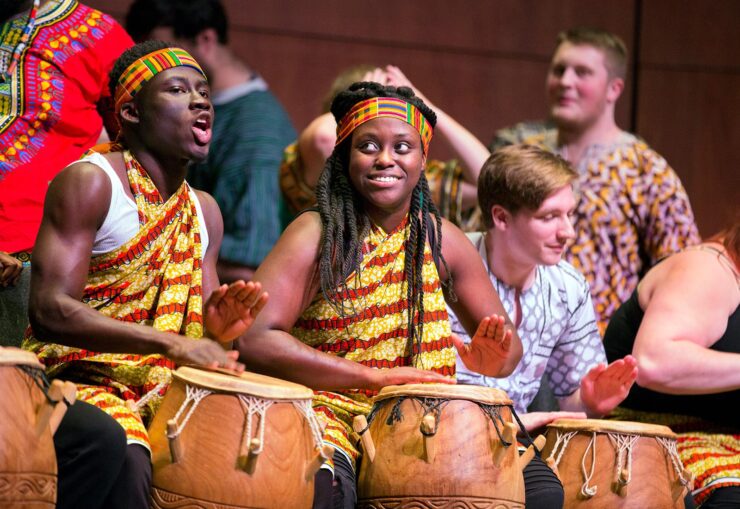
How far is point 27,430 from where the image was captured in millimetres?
2533

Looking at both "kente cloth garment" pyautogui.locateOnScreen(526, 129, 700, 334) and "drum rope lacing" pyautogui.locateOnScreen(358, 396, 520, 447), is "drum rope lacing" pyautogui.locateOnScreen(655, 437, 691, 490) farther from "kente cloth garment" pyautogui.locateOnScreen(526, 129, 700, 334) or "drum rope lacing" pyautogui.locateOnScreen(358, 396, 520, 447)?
"kente cloth garment" pyautogui.locateOnScreen(526, 129, 700, 334)

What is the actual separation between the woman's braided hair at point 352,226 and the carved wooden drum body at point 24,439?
0.98 meters

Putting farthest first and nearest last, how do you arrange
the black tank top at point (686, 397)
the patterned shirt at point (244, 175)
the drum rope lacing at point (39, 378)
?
the patterned shirt at point (244, 175) < the black tank top at point (686, 397) < the drum rope lacing at point (39, 378)

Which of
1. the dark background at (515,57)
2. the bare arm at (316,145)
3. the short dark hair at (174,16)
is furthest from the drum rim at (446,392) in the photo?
the dark background at (515,57)

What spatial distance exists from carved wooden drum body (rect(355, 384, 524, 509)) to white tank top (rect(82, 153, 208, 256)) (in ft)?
2.70

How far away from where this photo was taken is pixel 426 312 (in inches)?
139

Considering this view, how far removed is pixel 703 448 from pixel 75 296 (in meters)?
2.08

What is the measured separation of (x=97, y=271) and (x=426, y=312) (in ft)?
3.28

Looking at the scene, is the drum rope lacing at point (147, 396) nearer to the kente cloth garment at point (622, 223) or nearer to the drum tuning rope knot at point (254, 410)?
the drum tuning rope knot at point (254, 410)

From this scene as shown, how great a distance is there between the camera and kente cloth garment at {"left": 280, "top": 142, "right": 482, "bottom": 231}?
4.86 m

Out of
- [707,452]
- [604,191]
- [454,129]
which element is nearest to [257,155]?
[454,129]

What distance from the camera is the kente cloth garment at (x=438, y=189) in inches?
191

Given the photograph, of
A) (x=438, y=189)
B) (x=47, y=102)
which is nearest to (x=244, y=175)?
(x=438, y=189)

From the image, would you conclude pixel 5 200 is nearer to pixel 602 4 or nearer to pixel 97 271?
pixel 97 271
